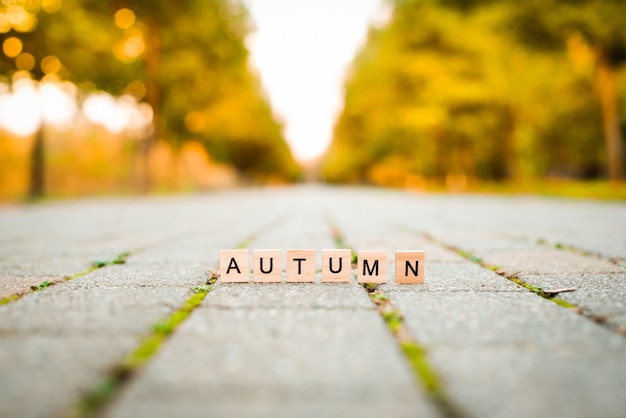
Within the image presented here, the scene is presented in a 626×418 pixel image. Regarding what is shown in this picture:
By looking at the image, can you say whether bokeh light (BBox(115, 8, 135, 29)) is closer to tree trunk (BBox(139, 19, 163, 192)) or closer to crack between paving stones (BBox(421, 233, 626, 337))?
tree trunk (BBox(139, 19, 163, 192))

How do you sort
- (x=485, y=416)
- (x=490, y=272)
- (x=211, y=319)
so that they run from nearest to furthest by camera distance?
(x=485, y=416) < (x=211, y=319) < (x=490, y=272)

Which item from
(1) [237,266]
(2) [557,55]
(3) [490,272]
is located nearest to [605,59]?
(2) [557,55]

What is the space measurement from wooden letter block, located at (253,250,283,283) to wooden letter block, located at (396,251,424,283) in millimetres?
587

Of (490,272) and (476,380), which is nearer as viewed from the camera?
(476,380)

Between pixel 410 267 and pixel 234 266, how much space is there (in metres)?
0.88

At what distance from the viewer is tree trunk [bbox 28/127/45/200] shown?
1294 centimetres

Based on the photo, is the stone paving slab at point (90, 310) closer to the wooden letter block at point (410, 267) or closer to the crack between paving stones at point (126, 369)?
the crack between paving stones at point (126, 369)

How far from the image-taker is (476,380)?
110cm

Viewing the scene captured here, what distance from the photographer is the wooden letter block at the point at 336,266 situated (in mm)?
2152

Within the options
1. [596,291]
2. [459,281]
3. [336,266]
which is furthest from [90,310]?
[596,291]

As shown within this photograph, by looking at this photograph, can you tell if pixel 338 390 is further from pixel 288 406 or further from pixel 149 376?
pixel 149 376

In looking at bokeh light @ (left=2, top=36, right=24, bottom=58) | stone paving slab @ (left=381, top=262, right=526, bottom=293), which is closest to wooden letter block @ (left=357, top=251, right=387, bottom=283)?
stone paving slab @ (left=381, top=262, right=526, bottom=293)

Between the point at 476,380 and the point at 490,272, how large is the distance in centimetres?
142

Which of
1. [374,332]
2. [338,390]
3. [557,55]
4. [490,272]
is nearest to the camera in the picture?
[338,390]
